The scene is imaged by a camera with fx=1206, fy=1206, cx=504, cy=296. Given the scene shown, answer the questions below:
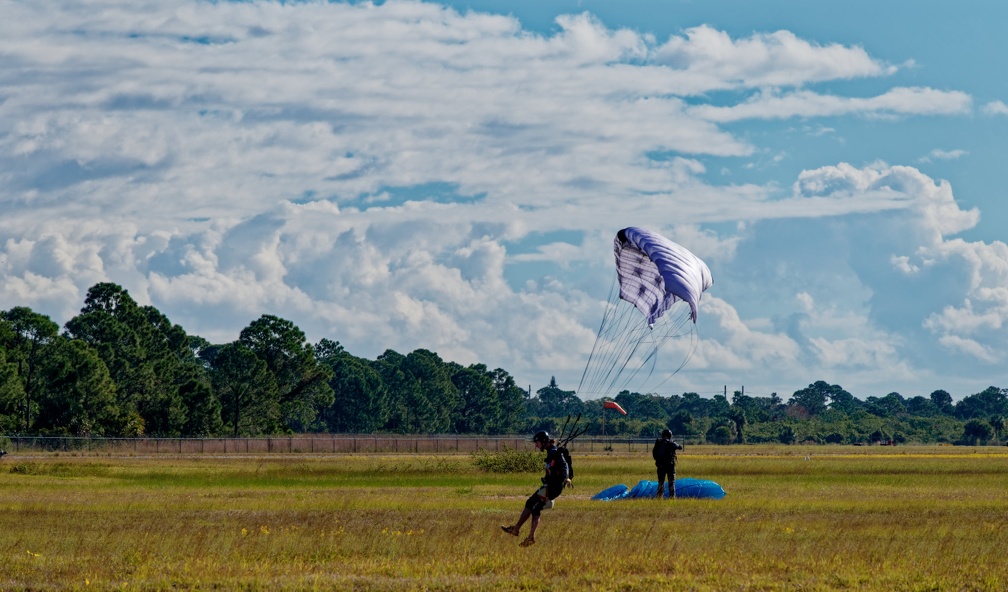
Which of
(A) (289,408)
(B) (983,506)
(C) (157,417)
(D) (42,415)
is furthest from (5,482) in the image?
(A) (289,408)

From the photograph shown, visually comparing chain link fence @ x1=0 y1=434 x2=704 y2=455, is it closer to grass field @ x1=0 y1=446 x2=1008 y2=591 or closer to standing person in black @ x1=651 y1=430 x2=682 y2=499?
grass field @ x1=0 y1=446 x2=1008 y2=591

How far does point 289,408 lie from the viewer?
5458 inches

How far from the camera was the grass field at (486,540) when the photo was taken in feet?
58.7

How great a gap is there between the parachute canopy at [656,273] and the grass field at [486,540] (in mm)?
4971

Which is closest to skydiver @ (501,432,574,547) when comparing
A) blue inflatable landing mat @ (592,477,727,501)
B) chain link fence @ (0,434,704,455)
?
blue inflatable landing mat @ (592,477,727,501)

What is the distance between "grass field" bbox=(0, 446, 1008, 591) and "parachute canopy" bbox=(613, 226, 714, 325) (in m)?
4.97

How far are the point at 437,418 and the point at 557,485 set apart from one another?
17901 cm

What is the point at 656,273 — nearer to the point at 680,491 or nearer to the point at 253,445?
the point at 680,491

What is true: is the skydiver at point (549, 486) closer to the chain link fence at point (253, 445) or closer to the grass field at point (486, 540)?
the grass field at point (486, 540)

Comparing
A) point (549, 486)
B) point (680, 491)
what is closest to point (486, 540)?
point (549, 486)

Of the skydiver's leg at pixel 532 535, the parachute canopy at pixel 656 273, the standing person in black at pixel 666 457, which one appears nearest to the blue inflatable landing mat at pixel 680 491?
the standing person in black at pixel 666 457

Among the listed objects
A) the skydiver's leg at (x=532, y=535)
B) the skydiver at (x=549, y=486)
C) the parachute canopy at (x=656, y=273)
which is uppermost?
the parachute canopy at (x=656, y=273)

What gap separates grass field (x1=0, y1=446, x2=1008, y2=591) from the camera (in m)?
17.9

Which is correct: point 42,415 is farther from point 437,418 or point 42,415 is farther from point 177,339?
point 437,418
